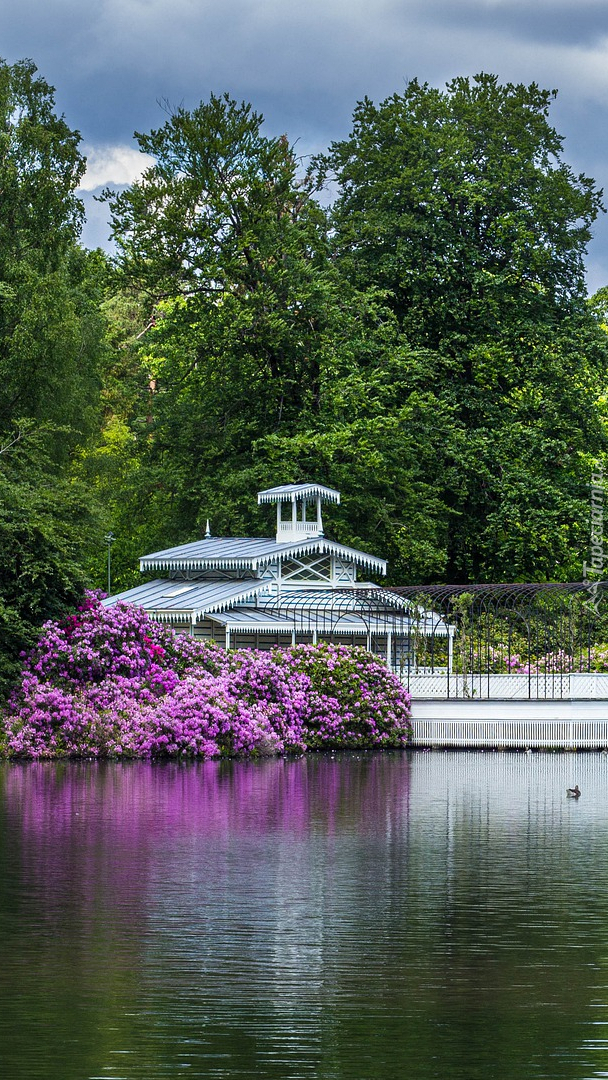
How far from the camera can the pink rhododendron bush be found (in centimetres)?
3244

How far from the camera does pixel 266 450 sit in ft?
170

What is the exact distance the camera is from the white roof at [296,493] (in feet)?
150

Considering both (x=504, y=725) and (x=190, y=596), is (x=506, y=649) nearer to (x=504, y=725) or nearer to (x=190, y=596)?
(x=504, y=725)

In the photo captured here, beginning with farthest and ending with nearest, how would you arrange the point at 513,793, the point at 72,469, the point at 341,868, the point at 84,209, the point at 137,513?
the point at 72,469, the point at 137,513, the point at 84,209, the point at 513,793, the point at 341,868

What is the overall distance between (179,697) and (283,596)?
Result: 915 centimetres

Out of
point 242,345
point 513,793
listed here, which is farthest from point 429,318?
point 513,793

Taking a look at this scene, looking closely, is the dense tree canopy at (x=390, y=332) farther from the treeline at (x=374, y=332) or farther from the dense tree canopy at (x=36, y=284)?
the dense tree canopy at (x=36, y=284)

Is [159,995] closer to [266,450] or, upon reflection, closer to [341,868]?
[341,868]

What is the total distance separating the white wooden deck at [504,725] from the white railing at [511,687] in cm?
54

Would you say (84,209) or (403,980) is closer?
(403,980)

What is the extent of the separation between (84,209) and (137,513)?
11830 millimetres

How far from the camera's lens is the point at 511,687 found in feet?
130

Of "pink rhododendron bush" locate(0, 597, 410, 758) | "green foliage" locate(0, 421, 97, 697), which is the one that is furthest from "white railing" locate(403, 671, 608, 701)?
"green foliage" locate(0, 421, 97, 697)

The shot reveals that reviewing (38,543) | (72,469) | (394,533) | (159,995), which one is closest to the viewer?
(159,995)
